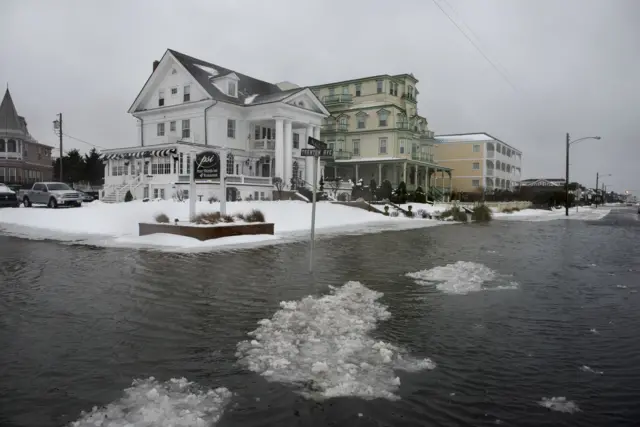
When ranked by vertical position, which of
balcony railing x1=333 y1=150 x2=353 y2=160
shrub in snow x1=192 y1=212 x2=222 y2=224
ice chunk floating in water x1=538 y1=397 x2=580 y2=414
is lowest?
ice chunk floating in water x1=538 y1=397 x2=580 y2=414

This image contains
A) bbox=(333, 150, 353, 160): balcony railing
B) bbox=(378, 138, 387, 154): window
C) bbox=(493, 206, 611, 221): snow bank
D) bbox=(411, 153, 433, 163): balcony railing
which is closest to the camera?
bbox=(493, 206, 611, 221): snow bank

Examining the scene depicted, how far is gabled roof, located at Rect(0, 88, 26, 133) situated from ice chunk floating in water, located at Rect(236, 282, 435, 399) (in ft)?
247

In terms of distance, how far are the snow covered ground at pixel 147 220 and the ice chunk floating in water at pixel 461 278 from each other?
6986 millimetres

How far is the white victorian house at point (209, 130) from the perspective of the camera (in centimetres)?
3497

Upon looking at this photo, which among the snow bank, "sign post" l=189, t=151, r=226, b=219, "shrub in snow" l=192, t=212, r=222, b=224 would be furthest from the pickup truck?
the snow bank

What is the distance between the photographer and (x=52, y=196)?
29766mm

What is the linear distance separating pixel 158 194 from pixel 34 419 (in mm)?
32730

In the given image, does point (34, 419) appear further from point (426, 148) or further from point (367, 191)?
point (426, 148)

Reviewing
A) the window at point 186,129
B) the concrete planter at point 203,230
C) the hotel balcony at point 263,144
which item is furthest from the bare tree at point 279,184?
the concrete planter at point 203,230

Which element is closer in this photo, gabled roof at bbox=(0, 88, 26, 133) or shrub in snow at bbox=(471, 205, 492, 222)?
shrub in snow at bbox=(471, 205, 492, 222)

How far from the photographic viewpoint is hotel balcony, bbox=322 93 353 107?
5812cm

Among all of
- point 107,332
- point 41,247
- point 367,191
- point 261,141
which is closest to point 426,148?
point 367,191

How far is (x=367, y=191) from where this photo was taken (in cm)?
4197

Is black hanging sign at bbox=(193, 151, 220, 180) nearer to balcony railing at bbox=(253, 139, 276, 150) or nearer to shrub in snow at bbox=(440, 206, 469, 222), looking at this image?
balcony railing at bbox=(253, 139, 276, 150)
